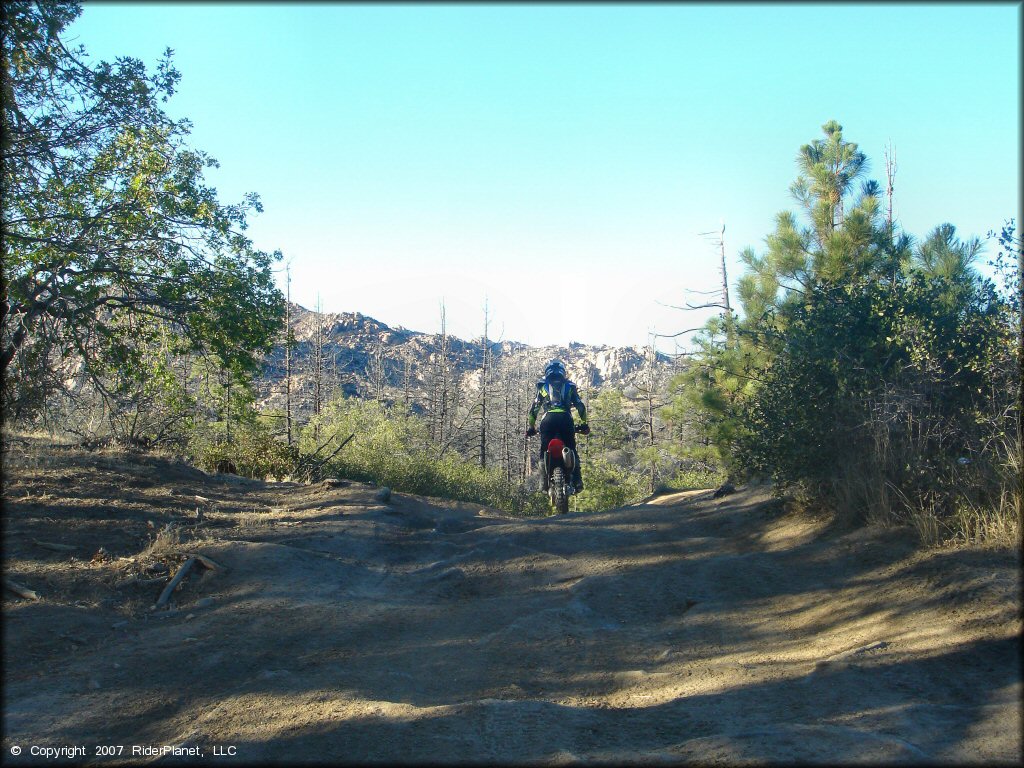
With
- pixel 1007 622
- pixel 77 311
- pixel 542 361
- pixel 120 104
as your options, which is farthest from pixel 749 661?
pixel 542 361

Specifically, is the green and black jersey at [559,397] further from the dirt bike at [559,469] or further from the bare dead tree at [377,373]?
the bare dead tree at [377,373]

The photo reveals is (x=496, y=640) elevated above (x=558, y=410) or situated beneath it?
situated beneath

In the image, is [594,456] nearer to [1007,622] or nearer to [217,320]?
[217,320]

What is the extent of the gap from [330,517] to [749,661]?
575cm

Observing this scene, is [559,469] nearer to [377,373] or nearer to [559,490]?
[559,490]

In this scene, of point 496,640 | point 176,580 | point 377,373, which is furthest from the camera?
point 377,373

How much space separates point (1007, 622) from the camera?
4.45 m

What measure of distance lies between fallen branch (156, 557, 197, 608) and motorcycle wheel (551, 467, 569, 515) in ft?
18.6

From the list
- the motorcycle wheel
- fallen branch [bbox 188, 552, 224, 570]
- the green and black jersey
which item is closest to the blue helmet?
the green and black jersey

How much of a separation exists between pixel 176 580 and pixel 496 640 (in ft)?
9.49

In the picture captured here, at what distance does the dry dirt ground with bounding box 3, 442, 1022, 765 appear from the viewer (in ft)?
12.1

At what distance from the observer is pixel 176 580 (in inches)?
254

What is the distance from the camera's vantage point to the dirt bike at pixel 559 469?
11227 mm

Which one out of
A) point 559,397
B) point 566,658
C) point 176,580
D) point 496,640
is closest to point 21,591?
point 176,580
